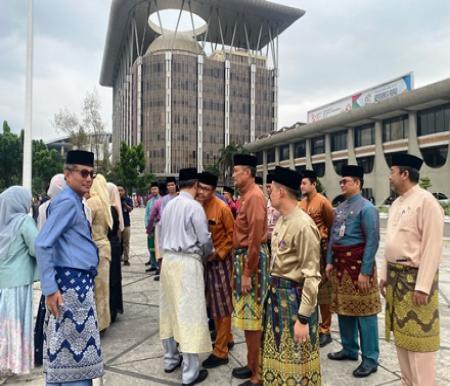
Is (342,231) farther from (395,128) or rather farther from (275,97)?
(275,97)

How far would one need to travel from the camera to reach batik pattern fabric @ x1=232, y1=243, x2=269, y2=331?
11.1ft

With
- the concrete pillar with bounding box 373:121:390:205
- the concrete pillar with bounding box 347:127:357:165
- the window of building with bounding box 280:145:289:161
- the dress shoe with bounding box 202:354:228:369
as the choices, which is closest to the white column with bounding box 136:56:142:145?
the window of building with bounding box 280:145:289:161

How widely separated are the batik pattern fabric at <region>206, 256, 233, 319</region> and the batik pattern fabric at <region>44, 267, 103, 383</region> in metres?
1.37

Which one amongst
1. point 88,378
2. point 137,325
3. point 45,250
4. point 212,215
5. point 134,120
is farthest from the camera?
point 134,120

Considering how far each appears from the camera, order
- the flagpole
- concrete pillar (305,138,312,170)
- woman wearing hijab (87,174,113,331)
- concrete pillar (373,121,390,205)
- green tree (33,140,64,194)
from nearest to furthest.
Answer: woman wearing hijab (87,174,113,331), the flagpole, concrete pillar (373,121,390,205), green tree (33,140,64,194), concrete pillar (305,138,312,170)

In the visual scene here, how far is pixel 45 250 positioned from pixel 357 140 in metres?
41.0

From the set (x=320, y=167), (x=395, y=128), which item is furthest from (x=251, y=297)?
(x=320, y=167)

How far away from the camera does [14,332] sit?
3395mm

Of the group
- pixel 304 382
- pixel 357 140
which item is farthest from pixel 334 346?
pixel 357 140

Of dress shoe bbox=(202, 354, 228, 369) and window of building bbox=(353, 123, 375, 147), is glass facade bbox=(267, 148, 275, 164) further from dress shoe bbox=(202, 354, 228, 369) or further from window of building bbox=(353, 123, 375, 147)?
dress shoe bbox=(202, 354, 228, 369)

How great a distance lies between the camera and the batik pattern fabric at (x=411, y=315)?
2803mm

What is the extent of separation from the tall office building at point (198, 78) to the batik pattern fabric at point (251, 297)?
6430cm

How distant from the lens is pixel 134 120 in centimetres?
7306

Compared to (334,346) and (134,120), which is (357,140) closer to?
(334,346)
